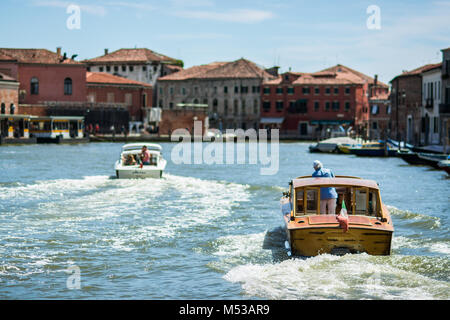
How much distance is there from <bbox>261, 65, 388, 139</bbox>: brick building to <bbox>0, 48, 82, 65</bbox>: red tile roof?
79.0 feet

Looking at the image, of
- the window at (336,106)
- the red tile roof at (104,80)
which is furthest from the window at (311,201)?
the window at (336,106)

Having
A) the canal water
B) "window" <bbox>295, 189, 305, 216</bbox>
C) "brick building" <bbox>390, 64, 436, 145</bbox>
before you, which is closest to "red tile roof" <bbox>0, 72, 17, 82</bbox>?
"brick building" <bbox>390, 64, 436, 145</bbox>

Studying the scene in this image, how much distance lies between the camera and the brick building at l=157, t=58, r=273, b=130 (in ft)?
299

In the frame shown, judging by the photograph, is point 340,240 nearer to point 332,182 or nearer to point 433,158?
point 332,182

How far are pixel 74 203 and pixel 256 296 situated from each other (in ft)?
39.9

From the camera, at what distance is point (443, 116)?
49.6m

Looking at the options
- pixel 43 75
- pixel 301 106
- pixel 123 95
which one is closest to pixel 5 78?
pixel 43 75

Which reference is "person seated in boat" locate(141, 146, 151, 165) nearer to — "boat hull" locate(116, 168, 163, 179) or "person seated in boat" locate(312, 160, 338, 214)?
"boat hull" locate(116, 168, 163, 179)

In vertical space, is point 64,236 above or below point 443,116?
below

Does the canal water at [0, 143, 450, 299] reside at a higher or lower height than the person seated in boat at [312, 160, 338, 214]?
lower

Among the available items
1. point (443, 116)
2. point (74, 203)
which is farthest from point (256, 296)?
point (443, 116)

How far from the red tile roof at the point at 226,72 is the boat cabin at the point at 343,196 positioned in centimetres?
7648
